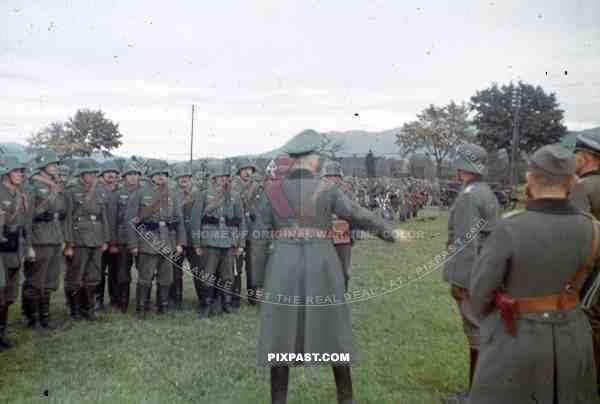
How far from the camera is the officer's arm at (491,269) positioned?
277 cm

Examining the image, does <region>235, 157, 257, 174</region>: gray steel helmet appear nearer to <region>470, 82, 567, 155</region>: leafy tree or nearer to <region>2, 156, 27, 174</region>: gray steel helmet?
<region>2, 156, 27, 174</region>: gray steel helmet

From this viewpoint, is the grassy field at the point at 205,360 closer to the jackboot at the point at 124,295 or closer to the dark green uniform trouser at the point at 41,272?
the jackboot at the point at 124,295

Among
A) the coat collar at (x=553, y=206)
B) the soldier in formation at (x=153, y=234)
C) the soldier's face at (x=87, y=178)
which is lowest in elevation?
the soldier in formation at (x=153, y=234)

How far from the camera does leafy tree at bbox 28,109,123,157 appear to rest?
16.2 m

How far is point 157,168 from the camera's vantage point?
778 centimetres

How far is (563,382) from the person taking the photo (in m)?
2.76

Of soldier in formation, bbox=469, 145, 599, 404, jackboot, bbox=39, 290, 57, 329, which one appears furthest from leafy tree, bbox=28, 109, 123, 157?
soldier in formation, bbox=469, 145, 599, 404

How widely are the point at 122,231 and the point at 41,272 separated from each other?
1.46 meters

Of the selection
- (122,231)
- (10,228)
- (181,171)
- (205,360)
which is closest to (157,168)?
(181,171)

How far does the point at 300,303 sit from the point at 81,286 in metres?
4.31

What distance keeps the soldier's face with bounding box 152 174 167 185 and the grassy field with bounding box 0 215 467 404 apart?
178 centimetres

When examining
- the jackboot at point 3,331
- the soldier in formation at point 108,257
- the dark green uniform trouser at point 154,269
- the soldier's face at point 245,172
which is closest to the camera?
the jackboot at point 3,331

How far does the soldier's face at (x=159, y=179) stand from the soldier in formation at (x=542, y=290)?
556cm

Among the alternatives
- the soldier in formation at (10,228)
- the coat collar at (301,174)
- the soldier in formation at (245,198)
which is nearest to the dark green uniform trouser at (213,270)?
the soldier in formation at (245,198)
